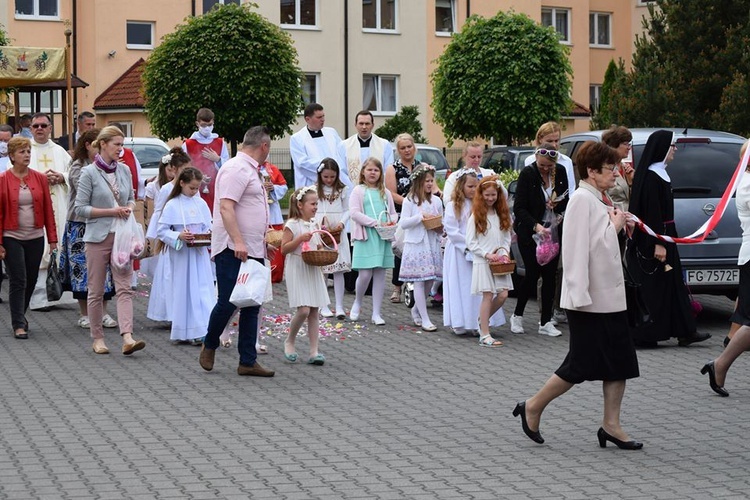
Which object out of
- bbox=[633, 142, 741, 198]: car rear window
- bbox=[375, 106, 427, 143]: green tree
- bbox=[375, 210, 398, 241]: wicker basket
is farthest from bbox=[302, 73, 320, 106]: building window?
bbox=[633, 142, 741, 198]: car rear window

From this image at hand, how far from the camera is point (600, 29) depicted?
57906 millimetres

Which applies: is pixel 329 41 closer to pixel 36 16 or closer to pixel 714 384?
pixel 36 16

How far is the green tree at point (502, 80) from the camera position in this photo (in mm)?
39500

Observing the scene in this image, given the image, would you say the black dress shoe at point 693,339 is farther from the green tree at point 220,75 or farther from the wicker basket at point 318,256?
the green tree at point 220,75

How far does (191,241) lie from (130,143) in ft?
43.3

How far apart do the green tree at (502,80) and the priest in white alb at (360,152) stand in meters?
23.5

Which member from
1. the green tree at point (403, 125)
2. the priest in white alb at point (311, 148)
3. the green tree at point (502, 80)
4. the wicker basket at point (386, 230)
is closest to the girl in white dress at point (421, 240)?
the wicker basket at point (386, 230)

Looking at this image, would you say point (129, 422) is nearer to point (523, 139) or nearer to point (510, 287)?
point (510, 287)

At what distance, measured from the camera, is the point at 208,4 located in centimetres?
4697

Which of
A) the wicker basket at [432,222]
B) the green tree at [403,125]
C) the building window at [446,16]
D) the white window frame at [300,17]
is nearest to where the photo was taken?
the wicker basket at [432,222]

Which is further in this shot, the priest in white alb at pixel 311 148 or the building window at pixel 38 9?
the building window at pixel 38 9

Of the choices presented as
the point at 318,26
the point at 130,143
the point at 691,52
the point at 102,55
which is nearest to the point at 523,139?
the point at 318,26

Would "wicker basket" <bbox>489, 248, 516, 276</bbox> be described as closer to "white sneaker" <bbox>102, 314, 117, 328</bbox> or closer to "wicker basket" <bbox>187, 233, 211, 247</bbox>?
"wicker basket" <bbox>187, 233, 211, 247</bbox>

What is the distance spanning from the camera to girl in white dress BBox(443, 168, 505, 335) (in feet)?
42.1
